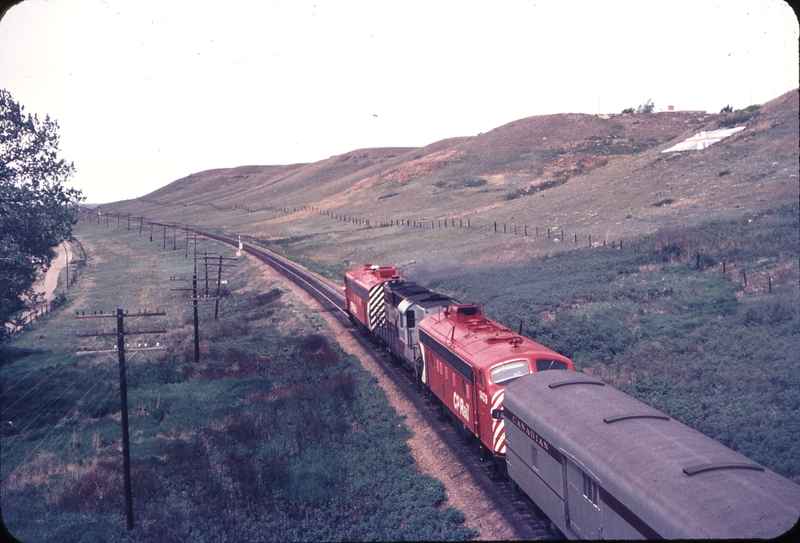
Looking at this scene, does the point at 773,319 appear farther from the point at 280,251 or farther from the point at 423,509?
the point at 280,251

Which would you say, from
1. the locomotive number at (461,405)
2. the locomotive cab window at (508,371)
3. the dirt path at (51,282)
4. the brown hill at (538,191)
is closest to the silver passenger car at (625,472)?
the locomotive cab window at (508,371)

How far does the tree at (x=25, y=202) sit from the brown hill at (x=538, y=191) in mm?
34147

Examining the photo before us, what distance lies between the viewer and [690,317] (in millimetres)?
27031

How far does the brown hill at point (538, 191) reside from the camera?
54.7 m

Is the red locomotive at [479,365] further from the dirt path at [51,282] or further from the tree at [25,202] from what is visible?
A: the dirt path at [51,282]

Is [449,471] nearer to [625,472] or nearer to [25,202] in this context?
[625,472]

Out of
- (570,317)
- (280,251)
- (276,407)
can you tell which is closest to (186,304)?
(280,251)

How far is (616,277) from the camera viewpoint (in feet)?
122

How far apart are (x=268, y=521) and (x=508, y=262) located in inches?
1469

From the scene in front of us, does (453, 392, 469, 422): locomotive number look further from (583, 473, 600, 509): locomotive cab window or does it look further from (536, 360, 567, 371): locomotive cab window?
(583, 473, 600, 509): locomotive cab window

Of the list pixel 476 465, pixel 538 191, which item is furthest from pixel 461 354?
pixel 538 191

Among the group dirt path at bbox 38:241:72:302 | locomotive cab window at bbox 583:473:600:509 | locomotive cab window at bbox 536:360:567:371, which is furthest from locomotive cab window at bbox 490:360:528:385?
dirt path at bbox 38:241:72:302

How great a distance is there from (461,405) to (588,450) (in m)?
7.94

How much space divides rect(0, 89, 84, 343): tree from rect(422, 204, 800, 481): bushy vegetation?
24307mm
